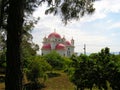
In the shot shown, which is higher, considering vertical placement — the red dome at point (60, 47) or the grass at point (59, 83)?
the red dome at point (60, 47)

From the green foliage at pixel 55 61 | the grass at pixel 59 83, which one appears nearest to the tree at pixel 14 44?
the grass at pixel 59 83

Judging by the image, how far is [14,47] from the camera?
9.55m

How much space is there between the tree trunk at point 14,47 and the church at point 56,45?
70836 millimetres

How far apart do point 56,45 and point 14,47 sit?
73329mm

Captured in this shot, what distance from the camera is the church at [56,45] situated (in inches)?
3231

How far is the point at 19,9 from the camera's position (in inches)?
383

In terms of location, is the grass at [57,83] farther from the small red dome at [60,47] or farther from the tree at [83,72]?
the small red dome at [60,47]

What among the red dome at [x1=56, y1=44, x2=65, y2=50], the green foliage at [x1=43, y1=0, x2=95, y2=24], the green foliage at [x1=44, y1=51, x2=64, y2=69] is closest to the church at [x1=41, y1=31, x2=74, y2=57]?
the red dome at [x1=56, y1=44, x2=65, y2=50]

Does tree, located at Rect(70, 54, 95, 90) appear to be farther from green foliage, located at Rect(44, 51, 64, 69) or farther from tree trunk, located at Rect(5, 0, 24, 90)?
green foliage, located at Rect(44, 51, 64, 69)

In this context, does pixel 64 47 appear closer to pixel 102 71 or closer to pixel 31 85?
pixel 31 85

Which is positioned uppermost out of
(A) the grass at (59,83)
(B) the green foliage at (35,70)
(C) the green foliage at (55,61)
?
(C) the green foliage at (55,61)

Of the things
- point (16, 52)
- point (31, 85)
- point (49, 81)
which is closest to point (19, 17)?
point (16, 52)

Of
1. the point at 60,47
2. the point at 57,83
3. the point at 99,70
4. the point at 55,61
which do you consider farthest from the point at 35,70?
the point at 60,47

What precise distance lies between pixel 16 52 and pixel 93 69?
57.7 ft
